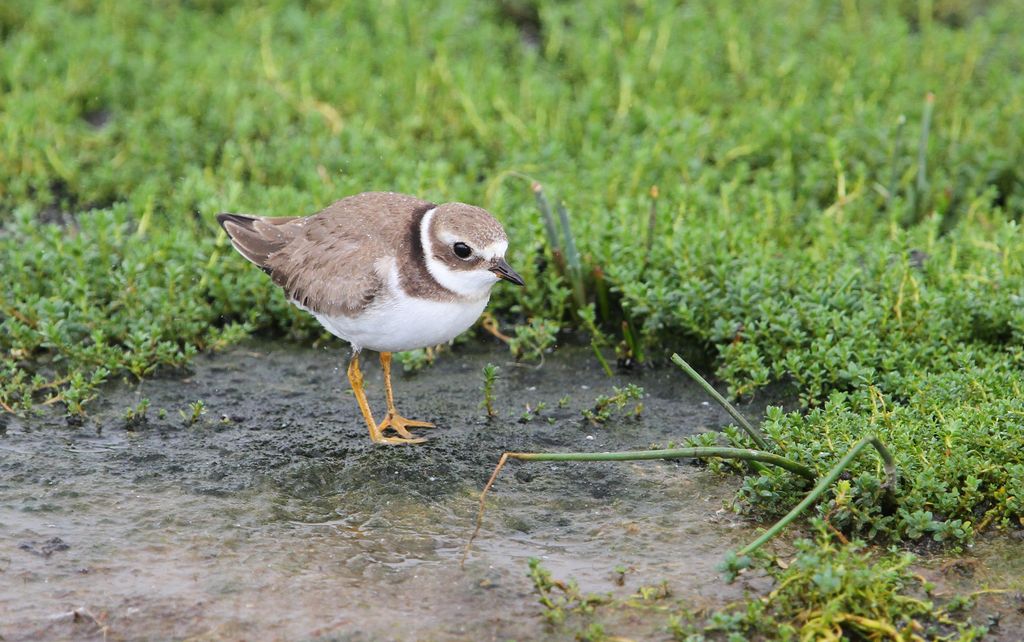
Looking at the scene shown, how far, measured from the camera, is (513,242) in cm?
789

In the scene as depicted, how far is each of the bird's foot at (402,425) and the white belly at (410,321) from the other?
0.50m

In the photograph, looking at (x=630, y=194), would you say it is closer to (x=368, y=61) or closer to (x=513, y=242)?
(x=513, y=242)

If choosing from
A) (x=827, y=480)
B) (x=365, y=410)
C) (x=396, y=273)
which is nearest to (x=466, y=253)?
(x=396, y=273)

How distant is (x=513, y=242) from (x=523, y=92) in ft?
8.60

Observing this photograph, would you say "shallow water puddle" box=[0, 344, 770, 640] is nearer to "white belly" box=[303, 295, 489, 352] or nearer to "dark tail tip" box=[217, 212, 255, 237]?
"white belly" box=[303, 295, 489, 352]

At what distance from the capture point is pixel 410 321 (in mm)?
5930

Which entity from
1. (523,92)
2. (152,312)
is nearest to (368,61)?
(523,92)

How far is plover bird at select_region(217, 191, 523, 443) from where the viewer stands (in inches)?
236

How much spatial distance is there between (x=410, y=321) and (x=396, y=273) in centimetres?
26

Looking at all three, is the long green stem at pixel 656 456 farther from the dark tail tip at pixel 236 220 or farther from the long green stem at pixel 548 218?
the dark tail tip at pixel 236 220

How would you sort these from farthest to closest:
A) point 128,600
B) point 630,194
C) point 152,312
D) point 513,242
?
point 630,194
point 513,242
point 152,312
point 128,600

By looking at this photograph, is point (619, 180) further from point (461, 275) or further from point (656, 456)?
point (656, 456)

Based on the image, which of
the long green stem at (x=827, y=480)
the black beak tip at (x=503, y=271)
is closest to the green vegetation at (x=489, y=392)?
the black beak tip at (x=503, y=271)

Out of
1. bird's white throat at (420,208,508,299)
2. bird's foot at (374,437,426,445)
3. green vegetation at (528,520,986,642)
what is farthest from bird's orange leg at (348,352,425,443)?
green vegetation at (528,520,986,642)
